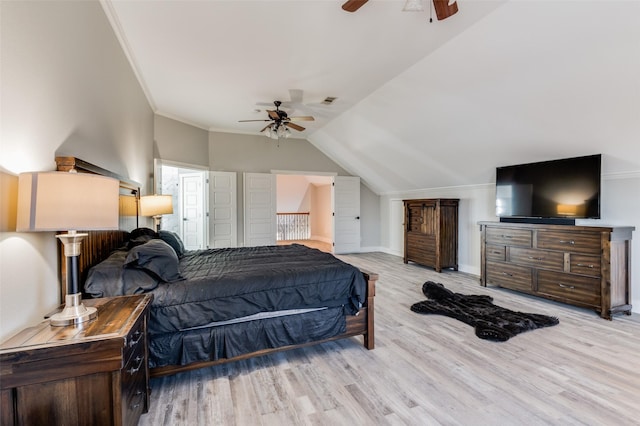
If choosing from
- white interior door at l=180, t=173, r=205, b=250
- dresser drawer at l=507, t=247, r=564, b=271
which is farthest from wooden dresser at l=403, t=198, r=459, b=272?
white interior door at l=180, t=173, r=205, b=250

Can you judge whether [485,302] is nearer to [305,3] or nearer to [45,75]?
[305,3]

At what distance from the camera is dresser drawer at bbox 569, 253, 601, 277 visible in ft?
11.1

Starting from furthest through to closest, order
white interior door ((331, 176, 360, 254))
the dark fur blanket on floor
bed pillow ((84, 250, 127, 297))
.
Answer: white interior door ((331, 176, 360, 254))
the dark fur blanket on floor
bed pillow ((84, 250, 127, 297))

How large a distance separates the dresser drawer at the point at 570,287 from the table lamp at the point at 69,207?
15.4 feet

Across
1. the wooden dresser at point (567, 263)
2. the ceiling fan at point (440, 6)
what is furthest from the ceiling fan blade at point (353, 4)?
the wooden dresser at point (567, 263)

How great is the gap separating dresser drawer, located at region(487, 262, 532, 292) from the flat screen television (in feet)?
2.41

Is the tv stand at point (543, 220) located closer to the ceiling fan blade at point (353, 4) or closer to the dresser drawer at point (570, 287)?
the dresser drawer at point (570, 287)

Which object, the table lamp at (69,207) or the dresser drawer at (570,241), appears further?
the dresser drawer at (570,241)

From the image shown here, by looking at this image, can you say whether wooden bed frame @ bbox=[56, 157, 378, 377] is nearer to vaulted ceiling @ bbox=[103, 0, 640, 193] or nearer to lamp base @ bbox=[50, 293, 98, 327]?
lamp base @ bbox=[50, 293, 98, 327]

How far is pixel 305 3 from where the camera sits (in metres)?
2.49

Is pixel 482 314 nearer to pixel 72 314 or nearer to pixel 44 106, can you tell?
pixel 72 314

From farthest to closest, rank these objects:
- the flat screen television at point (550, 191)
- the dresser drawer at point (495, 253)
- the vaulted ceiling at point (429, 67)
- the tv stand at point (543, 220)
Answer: the dresser drawer at point (495, 253) → the tv stand at point (543, 220) → the flat screen television at point (550, 191) → the vaulted ceiling at point (429, 67)

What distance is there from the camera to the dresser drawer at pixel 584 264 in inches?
133

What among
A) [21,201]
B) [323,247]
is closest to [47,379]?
[21,201]
